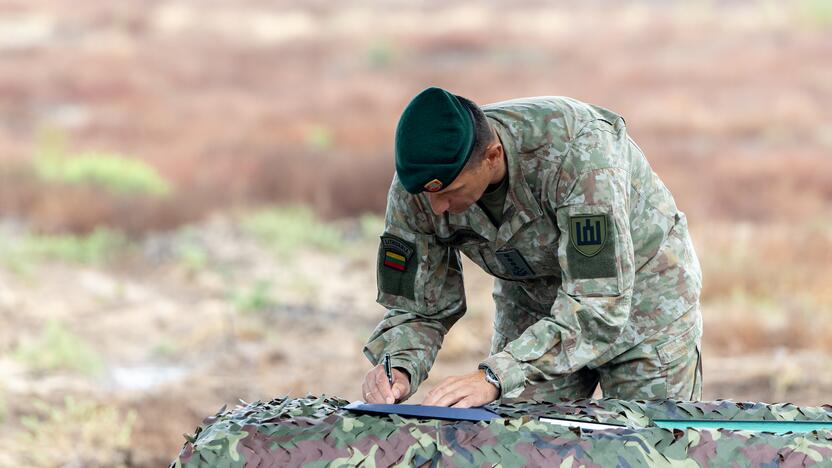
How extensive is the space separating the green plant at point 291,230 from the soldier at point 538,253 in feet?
19.3

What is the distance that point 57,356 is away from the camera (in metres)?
6.32

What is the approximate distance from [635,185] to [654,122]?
1029 cm

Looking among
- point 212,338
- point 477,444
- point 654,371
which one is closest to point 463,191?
point 477,444

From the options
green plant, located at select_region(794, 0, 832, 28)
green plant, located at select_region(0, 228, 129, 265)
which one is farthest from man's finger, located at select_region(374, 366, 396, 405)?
green plant, located at select_region(794, 0, 832, 28)

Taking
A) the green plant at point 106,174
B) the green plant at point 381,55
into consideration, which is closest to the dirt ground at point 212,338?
the green plant at point 106,174

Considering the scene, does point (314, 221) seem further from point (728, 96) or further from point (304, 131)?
point (728, 96)

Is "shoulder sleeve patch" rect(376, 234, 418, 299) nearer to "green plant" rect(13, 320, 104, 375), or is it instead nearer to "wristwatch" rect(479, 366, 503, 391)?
"wristwatch" rect(479, 366, 503, 391)

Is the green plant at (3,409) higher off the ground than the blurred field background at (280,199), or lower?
lower

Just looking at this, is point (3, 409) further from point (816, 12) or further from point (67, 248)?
point (816, 12)

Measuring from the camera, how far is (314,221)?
389 inches

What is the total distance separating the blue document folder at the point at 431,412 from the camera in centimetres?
233

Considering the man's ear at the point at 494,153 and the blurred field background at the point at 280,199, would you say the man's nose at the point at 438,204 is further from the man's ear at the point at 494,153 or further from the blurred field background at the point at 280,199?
the blurred field background at the point at 280,199

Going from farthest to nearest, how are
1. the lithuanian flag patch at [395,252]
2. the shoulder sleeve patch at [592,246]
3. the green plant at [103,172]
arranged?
the green plant at [103,172], the lithuanian flag patch at [395,252], the shoulder sleeve patch at [592,246]

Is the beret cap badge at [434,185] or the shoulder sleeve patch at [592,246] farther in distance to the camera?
the shoulder sleeve patch at [592,246]
